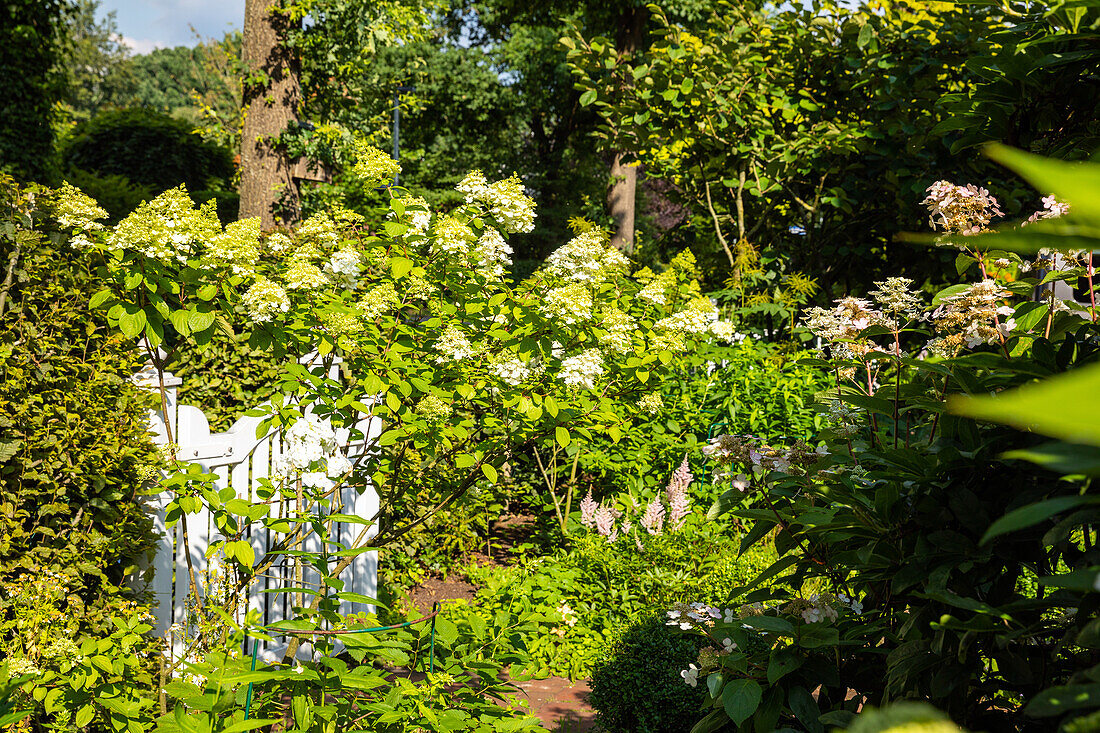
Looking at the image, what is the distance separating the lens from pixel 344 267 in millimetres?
2613

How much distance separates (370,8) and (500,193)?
6209 millimetres

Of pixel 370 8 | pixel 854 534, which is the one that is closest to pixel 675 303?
pixel 854 534

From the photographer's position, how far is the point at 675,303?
5340 mm

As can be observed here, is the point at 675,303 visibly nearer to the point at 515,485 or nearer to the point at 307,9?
the point at 515,485

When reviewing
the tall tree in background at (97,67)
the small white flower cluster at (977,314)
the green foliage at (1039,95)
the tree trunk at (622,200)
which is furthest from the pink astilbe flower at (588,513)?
the tall tree in background at (97,67)

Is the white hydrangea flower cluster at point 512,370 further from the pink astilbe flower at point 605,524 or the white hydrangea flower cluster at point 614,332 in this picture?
the pink astilbe flower at point 605,524

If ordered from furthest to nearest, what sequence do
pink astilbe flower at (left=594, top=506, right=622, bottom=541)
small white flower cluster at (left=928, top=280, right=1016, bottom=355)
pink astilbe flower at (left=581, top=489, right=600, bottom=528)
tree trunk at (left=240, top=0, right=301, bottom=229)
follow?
tree trunk at (left=240, top=0, right=301, bottom=229) < pink astilbe flower at (left=581, top=489, right=600, bottom=528) < pink astilbe flower at (left=594, top=506, right=622, bottom=541) < small white flower cluster at (left=928, top=280, right=1016, bottom=355)

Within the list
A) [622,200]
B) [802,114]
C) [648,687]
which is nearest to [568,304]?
[648,687]

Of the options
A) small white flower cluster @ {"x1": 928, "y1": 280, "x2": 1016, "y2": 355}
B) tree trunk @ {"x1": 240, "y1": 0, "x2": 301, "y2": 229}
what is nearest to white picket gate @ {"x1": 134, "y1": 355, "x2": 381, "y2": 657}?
small white flower cluster @ {"x1": 928, "y1": 280, "x2": 1016, "y2": 355}

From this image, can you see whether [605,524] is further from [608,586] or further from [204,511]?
[204,511]

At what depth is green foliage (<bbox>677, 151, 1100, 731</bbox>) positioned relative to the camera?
43.0 inches

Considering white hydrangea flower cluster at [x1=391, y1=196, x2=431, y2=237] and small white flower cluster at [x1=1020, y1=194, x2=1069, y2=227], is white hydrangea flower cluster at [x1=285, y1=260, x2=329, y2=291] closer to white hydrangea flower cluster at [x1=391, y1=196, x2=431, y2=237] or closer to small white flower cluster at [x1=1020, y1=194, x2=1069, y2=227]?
white hydrangea flower cluster at [x1=391, y1=196, x2=431, y2=237]

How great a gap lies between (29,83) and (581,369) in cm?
978

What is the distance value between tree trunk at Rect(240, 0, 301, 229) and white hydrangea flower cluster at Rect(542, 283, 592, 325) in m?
5.02
